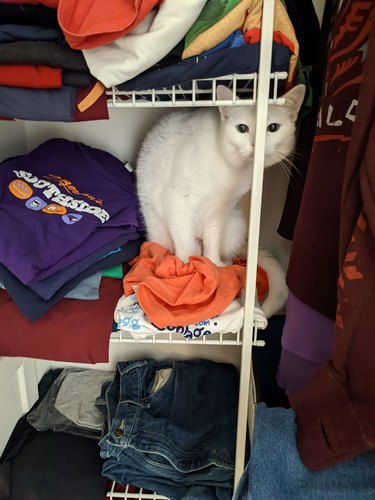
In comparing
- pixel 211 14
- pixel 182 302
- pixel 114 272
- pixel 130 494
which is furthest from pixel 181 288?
pixel 130 494

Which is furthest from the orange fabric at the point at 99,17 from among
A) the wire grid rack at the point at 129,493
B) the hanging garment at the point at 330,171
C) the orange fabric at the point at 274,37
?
the wire grid rack at the point at 129,493

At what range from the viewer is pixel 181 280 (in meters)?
0.92

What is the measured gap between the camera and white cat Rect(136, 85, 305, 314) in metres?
0.97

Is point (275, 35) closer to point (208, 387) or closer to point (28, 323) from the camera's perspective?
point (28, 323)

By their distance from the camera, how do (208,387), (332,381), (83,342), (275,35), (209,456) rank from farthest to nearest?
(208,387) < (209,456) < (83,342) < (275,35) < (332,381)

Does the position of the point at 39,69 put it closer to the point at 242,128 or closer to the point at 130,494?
the point at 242,128

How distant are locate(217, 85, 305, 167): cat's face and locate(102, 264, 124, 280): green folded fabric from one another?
13.9 inches

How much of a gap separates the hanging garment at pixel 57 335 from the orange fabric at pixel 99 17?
50 cm

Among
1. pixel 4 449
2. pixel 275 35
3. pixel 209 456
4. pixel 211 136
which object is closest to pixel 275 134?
pixel 211 136

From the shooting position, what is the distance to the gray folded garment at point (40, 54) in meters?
0.71

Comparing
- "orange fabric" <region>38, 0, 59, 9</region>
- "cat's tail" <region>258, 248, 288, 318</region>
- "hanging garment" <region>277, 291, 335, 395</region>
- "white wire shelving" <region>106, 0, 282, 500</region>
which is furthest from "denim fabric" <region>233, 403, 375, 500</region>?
"orange fabric" <region>38, 0, 59, 9</region>

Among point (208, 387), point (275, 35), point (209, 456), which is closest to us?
point (275, 35)

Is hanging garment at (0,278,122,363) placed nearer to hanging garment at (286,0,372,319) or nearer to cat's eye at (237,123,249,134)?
hanging garment at (286,0,372,319)

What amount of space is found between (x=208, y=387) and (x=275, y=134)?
0.74 m
